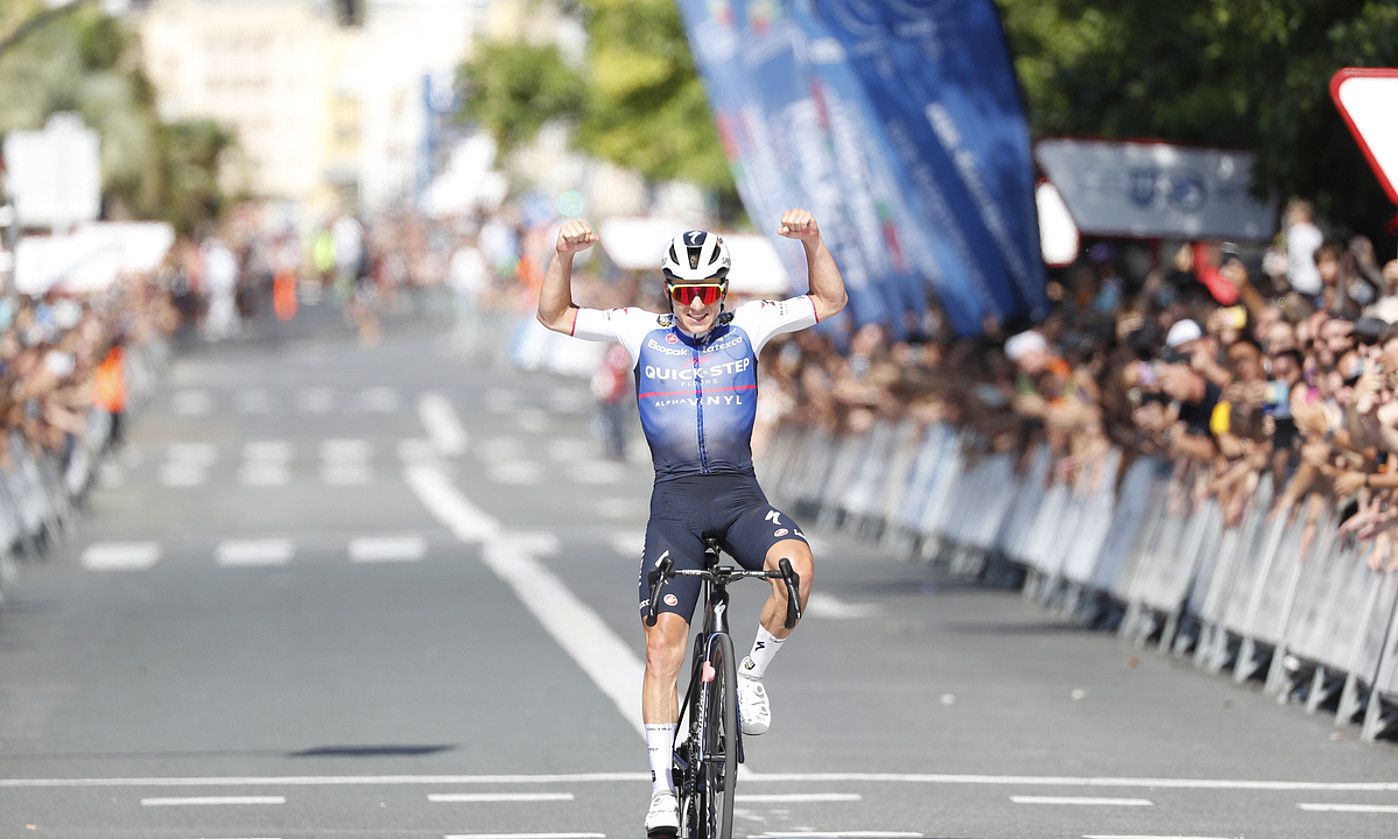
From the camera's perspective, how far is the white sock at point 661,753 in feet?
29.5

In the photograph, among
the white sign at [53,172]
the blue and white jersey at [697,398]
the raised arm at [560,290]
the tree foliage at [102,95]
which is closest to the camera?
the blue and white jersey at [697,398]

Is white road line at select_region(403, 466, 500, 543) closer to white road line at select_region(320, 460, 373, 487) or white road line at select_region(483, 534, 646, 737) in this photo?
white road line at select_region(320, 460, 373, 487)

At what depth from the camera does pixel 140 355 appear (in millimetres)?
46125

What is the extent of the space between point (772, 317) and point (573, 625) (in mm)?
8171

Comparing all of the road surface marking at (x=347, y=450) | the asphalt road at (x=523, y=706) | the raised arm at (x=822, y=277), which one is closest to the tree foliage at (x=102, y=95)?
the road surface marking at (x=347, y=450)

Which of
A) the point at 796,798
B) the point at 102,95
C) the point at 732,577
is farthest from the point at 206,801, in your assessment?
the point at 102,95

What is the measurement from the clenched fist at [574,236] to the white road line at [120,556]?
1324 cm

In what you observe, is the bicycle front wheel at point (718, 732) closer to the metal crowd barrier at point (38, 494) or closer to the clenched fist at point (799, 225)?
the clenched fist at point (799, 225)

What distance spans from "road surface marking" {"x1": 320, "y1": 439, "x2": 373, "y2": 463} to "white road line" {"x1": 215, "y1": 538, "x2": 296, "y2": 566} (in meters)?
10.2

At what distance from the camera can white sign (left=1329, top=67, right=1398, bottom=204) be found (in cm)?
1202

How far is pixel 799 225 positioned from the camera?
9594 mm

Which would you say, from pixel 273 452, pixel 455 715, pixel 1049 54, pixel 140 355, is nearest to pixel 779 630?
pixel 455 715

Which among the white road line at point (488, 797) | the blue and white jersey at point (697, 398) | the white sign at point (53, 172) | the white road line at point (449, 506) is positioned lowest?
the white road line at point (449, 506)

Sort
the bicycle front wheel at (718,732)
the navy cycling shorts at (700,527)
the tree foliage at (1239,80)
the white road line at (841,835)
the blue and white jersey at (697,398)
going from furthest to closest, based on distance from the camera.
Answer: the tree foliage at (1239,80) < the white road line at (841,835) < the blue and white jersey at (697,398) < the navy cycling shorts at (700,527) < the bicycle front wheel at (718,732)
